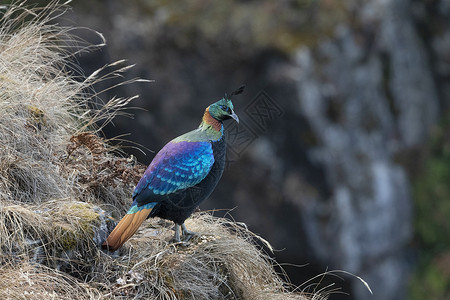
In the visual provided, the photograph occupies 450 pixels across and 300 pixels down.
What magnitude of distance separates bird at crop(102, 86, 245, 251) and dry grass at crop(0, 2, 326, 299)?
0.18 m

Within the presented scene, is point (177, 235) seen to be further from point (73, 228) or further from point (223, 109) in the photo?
point (223, 109)

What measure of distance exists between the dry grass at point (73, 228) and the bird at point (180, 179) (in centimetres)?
18

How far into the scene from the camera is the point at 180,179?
3.24 metres

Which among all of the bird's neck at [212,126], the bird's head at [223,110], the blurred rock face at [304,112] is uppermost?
the bird's head at [223,110]

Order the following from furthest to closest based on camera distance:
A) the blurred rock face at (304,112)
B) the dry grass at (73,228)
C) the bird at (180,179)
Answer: the blurred rock face at (304,112) < the bird at (180,179) < the dry grass at (73,228)

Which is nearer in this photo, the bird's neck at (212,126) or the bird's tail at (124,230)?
the bird's tail at (124,230)

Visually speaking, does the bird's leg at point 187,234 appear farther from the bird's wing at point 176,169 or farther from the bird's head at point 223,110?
the bird's head at point 223,110

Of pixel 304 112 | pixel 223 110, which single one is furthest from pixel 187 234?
pixel 304 112

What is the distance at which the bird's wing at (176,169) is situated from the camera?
3174 mm

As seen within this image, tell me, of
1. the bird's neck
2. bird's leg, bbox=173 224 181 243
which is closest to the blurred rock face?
the bird's neck

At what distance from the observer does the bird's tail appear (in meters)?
3.04

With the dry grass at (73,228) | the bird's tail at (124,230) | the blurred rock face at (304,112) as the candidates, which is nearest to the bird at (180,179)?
the bird's tail at (124,230)

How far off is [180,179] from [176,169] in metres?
0.06

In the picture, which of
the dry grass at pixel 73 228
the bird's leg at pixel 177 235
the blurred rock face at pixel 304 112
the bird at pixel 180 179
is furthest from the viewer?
the blurred rock face at pixel 304 112
